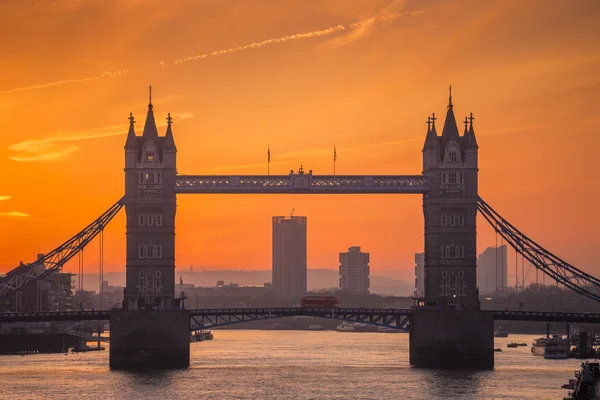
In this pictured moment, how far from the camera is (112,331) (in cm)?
17988

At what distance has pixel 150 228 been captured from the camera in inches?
7283

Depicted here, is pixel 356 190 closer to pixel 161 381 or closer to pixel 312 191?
pixel 312 191

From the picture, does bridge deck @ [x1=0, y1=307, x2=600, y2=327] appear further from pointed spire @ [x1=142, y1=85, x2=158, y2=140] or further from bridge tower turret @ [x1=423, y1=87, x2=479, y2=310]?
pointed spire @ [x1=142, y1=85, x2=158, y2=140]

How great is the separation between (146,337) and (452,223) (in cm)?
4180

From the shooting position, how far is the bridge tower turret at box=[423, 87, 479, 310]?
186250 mm

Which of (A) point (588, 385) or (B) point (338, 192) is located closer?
(A) point (588, 385)

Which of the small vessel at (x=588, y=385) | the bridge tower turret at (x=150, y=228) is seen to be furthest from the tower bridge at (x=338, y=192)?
the small vessel at (x=588, y=385)

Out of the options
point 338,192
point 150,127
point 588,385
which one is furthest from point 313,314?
point 588,385

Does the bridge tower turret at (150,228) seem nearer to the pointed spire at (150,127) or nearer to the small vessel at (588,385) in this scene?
the pointed spire at (150,127)

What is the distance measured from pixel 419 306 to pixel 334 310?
11031 mm

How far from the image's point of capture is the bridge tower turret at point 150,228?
18462 cm

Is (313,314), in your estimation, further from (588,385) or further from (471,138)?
(588,385)

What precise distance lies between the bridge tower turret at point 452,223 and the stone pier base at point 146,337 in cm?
3266

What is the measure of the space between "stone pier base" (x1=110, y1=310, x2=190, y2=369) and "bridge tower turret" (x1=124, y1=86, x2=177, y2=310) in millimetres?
3775
